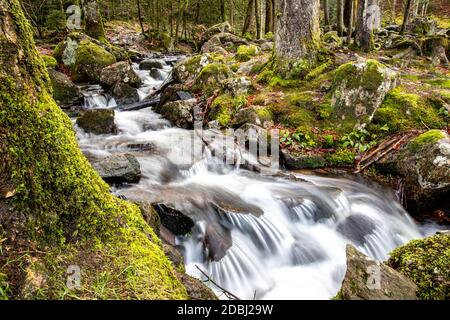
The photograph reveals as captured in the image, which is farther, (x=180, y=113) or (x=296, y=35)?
(x=180, y=113)

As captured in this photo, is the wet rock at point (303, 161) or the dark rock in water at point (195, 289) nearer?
the dark rock in water at point (195, 289)

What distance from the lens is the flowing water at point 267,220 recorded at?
4559 mm

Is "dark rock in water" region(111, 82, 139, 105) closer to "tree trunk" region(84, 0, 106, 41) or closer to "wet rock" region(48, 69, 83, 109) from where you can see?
"wet rock" region(48, 69, 83, 109)

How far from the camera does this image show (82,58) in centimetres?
1382

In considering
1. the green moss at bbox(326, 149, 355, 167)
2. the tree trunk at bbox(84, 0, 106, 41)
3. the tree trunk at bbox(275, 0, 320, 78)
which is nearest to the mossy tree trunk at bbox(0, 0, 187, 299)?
the green moss at bbox(326, 149, 355, 167)

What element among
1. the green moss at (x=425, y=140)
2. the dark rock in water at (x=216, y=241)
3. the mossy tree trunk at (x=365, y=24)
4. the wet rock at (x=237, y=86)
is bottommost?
the dark rock in water at (x=216, y=241)

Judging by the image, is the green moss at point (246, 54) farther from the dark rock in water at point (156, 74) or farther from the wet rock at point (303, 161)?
the wet rock at point (303, 161)

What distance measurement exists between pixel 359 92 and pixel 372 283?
20.6 feet

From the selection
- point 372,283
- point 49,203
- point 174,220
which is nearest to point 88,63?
point 174,220

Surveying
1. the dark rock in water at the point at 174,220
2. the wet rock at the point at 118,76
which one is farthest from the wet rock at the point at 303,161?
the wet rock at the point at 118,76

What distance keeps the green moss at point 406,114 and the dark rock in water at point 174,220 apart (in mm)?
5641

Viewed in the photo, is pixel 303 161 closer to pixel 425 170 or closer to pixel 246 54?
pixel 425 170

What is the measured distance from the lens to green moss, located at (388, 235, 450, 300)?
2.86m
